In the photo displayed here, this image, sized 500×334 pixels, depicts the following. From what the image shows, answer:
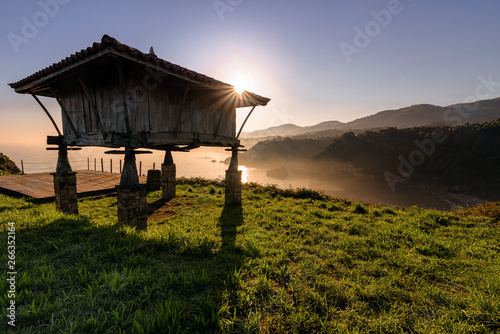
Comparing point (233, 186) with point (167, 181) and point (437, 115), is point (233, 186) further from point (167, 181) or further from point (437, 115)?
point (437, 115)

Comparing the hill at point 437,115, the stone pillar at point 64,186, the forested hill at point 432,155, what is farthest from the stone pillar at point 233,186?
the hill at point 437,115

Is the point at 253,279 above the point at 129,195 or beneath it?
beneath

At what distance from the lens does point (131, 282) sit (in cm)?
294

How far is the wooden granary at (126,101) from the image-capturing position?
5.12m

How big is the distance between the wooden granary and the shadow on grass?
1769mm

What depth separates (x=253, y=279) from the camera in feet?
11.7

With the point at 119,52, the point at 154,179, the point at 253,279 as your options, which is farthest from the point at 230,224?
the point at 154,179

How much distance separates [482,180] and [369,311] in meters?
55.8

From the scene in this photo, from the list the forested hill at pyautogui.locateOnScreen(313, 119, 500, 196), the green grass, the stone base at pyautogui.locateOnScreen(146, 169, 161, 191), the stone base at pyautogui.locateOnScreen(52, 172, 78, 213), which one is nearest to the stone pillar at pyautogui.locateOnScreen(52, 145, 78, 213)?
the stone base at pyautogui.locateOnScreen(52, 172, 78, 213)

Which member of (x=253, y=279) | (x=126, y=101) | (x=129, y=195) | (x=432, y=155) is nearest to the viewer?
(x=253, y=279)

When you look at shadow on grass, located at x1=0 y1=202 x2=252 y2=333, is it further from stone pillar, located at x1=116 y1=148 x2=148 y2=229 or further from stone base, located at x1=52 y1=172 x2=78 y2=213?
stone base, located at x1=52 y1=172 x2=78 y2=213

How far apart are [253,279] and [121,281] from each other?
216cm

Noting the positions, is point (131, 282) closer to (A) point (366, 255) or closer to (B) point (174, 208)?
(A) point (366, 255)

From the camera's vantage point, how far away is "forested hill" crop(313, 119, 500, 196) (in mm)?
38562
